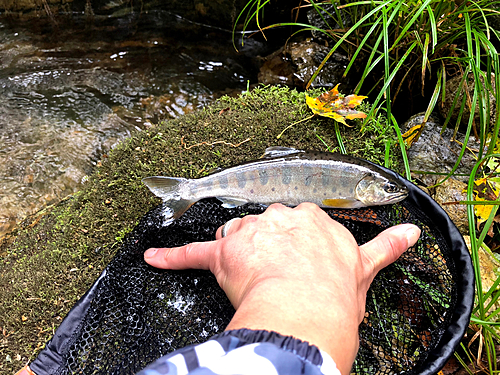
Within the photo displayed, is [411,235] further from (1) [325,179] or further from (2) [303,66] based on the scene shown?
(2) [303,66]

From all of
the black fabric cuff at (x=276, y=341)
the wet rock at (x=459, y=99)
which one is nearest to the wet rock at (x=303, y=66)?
the wet rock at (x=459, y=99)

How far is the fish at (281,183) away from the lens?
2611 mm

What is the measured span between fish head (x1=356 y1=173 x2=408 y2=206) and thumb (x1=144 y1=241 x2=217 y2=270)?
1.30 m

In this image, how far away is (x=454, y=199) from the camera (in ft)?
Result: 10.8

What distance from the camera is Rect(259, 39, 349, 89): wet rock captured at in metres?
5.09

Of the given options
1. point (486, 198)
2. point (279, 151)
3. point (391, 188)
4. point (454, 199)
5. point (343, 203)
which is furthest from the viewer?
point (454, 199)

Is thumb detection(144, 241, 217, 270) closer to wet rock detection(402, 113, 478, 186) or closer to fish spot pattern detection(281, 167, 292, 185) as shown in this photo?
fish spot pattern detection(281, 167, 292, 185)

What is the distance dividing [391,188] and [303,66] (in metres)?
3.72

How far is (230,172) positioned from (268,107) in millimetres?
1164

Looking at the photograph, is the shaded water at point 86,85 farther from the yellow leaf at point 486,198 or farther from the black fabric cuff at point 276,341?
the yellow leaf at point 486,198

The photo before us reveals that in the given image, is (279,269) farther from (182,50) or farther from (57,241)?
(182,50)

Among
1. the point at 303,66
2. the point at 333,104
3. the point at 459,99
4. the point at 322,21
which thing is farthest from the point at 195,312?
the point at 322,21

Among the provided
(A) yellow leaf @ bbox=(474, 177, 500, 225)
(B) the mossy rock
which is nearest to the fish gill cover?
(B) the mossy rock

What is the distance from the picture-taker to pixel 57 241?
9.61ft
